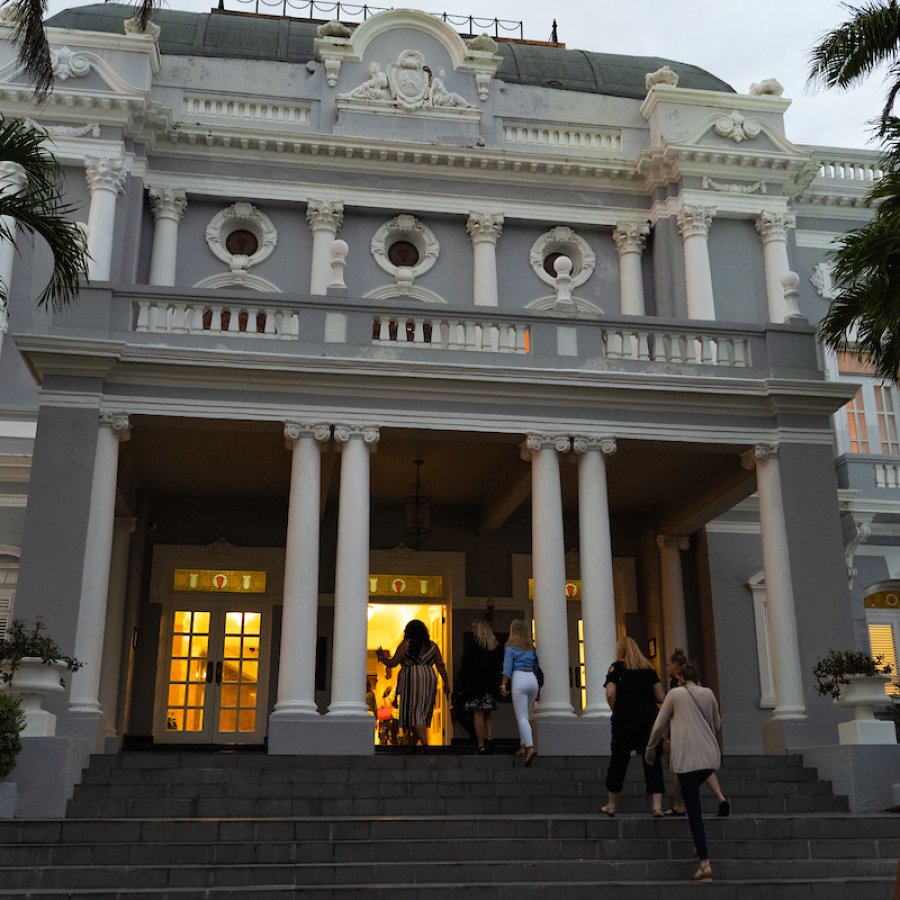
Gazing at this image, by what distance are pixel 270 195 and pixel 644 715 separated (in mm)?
13741

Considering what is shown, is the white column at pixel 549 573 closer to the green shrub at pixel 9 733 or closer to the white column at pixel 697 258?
the green shrub at pixel 9 733

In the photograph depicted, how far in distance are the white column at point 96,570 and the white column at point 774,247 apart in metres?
12.9

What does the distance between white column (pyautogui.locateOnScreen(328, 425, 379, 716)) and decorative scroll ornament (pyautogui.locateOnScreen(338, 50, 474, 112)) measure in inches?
397

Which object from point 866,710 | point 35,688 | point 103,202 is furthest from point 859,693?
point 103,202

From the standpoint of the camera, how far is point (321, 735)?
12.9 m

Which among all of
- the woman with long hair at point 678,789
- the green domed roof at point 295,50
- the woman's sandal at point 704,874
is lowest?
the woman's sandal at point 704,874

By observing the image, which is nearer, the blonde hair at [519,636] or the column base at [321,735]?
the blonde hair at [519,636]

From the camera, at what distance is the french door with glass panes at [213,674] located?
17328 millimetres

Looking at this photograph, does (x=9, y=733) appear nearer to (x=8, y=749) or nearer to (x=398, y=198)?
(x=8, y=749)

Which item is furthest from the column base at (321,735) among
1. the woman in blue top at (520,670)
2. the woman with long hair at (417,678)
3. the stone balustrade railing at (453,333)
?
the stone balustrade railing at (453,333)

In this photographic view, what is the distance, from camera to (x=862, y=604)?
66.8 feet

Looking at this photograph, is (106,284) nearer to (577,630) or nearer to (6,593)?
(6,593)

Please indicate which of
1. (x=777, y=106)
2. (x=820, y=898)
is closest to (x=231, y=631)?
(x=820, y=898)

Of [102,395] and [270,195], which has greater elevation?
[270,195]
